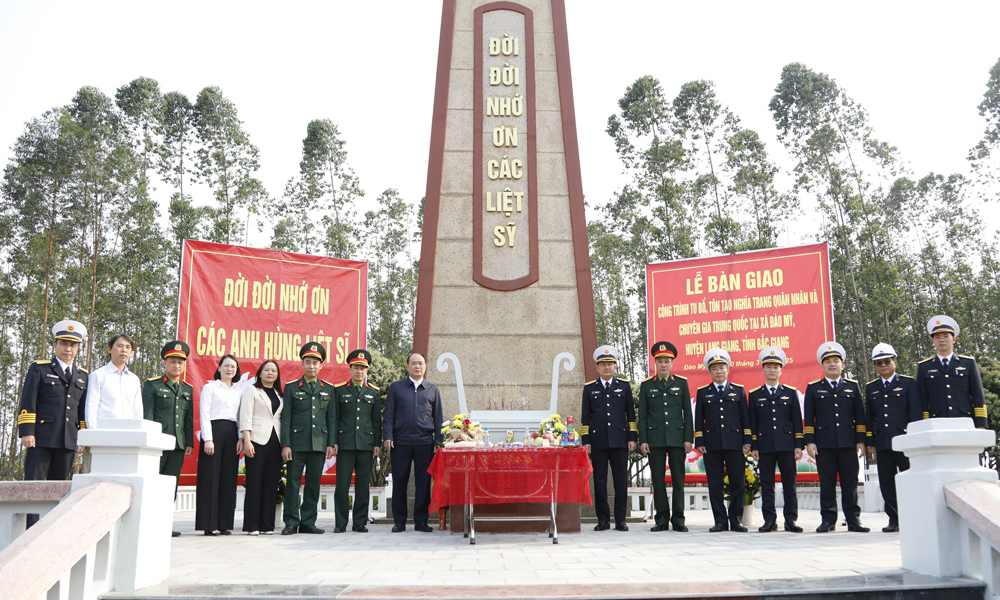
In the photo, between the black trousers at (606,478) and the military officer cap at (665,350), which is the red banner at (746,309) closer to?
the military officer cap at (665,350)

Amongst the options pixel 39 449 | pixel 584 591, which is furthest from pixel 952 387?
pixel 39 449

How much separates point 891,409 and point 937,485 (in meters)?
2.79

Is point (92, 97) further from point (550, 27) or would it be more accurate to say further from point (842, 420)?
point (842, 420)

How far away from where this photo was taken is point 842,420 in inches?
240

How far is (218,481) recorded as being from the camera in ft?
20.3

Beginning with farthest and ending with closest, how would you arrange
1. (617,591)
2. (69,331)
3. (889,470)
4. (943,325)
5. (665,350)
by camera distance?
1. (665,350)
2. (889,470)
3. (943,325)
4. (69,331)
5. (617,591)

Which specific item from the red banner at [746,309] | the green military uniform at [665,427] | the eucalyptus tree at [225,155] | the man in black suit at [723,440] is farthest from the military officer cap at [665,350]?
the eucalyptus tree at [225,155]

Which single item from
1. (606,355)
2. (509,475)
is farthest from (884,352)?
(509,475)

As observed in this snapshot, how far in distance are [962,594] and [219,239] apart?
67.8ft

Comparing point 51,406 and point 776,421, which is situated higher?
point 51,406

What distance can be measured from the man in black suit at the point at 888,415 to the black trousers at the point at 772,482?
680mm

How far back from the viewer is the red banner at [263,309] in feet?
31.6

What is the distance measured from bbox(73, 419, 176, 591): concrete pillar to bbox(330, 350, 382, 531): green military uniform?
292cm

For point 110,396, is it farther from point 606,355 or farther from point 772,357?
point 772,357
